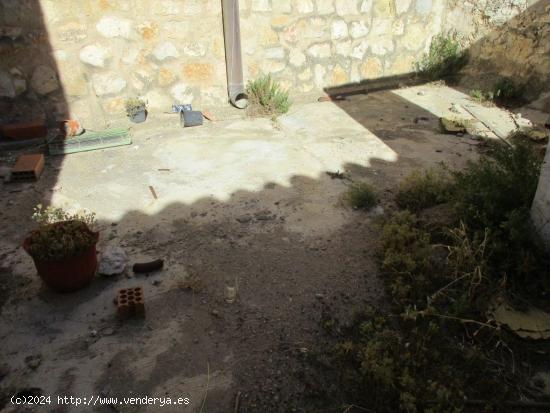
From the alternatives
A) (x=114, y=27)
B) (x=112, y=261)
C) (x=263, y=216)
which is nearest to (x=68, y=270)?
(x=112, y=261)

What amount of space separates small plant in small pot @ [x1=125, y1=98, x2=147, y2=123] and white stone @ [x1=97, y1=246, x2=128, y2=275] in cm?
303

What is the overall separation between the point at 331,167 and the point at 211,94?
8.37 feet

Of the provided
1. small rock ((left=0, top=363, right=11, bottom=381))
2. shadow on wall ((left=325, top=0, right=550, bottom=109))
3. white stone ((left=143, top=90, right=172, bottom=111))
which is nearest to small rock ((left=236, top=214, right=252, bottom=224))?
small rock ((left=0, top=363, right=11, bottom=381))

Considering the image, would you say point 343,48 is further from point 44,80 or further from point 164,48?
point 44,80

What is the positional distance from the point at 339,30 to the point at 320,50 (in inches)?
18.0

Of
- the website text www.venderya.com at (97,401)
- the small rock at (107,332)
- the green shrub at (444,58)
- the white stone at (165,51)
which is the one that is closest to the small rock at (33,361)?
the website text www.venderya.com at (97,401)

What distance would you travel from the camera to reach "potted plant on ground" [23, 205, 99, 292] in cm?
290

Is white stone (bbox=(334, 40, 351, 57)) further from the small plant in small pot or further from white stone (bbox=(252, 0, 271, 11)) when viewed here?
the small plant in small pot

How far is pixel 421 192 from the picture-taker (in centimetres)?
405

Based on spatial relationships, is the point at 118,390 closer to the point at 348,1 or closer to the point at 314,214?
the point at 314,214

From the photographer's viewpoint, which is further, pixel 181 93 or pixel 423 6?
pixel 423 6

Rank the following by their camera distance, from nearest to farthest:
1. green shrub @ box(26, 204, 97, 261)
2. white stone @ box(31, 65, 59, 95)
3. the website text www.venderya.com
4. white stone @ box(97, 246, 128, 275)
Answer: the website text www.venderya.com
green shrub @ box(26, 204, 97, 261)
white stone @ box(97, 246, 128, 275)
white stone @ box(31, 65, 59, 95)

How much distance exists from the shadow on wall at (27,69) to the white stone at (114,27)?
652mm

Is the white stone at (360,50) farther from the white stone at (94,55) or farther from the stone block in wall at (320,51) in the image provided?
the white stone at (94,55)
